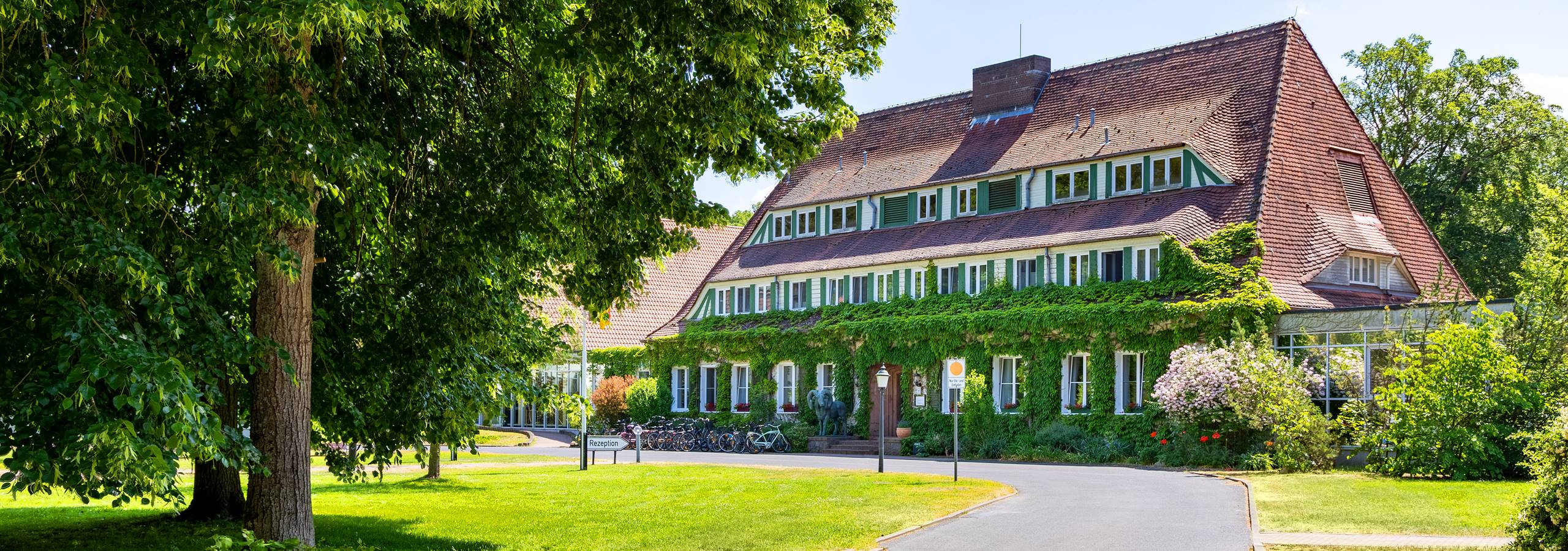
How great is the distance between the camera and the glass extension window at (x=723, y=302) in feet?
162

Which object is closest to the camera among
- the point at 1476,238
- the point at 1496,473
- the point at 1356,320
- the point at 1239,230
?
the point at 1496,473

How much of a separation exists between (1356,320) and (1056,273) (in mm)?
8695

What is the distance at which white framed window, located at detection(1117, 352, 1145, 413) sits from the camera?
35.8 m

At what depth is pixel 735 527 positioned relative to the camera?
1812cm

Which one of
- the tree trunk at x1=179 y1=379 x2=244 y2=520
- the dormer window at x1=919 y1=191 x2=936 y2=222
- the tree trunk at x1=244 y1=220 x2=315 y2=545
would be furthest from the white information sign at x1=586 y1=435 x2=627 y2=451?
the tree trunk at x1=244 y1=220 x2=315 y2=545

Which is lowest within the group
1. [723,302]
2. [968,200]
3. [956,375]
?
[956,375]

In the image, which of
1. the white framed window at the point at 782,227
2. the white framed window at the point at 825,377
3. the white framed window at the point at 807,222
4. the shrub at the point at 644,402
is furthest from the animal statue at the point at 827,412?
the shrub at the point at 644,402

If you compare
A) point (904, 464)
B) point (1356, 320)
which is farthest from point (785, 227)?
point (1356, 320)

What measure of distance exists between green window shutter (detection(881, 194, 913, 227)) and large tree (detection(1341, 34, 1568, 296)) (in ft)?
57.5

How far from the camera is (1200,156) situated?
3684 cm

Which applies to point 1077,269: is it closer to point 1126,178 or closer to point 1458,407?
point 1126,178

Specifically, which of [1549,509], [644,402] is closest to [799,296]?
[644,402]

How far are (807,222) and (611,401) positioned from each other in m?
9.53

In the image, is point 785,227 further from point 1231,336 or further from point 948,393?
point 1231,336
